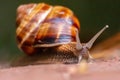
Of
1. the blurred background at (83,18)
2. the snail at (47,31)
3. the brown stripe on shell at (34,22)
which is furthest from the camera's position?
the blurred background at (83,18)

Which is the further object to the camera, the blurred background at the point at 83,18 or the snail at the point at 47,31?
the blurred background at the point at 83,18

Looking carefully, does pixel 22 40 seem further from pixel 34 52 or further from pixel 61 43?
pixel 61 43

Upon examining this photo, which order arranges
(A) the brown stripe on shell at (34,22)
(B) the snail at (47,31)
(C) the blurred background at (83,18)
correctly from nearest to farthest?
(B) the snail at (47,31), (A) the brown stripe on shell at (34,22), (C) the blurred background at (83,18)

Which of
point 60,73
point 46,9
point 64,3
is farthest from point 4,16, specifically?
point 60,73

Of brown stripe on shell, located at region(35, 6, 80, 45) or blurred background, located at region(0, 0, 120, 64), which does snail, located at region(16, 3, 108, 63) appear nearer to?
brown stripe on shell, located at region(35, 6, 80, 45)

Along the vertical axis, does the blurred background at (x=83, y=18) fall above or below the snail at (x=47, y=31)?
above

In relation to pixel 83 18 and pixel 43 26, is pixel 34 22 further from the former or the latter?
pixel 83 18

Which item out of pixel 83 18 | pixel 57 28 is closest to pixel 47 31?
pixel 57 28

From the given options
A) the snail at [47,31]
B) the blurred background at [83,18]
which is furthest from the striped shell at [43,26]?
the blurred background at [83,18]

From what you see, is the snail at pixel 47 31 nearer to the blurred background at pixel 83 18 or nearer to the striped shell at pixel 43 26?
the striped shell at pixel 43 26
